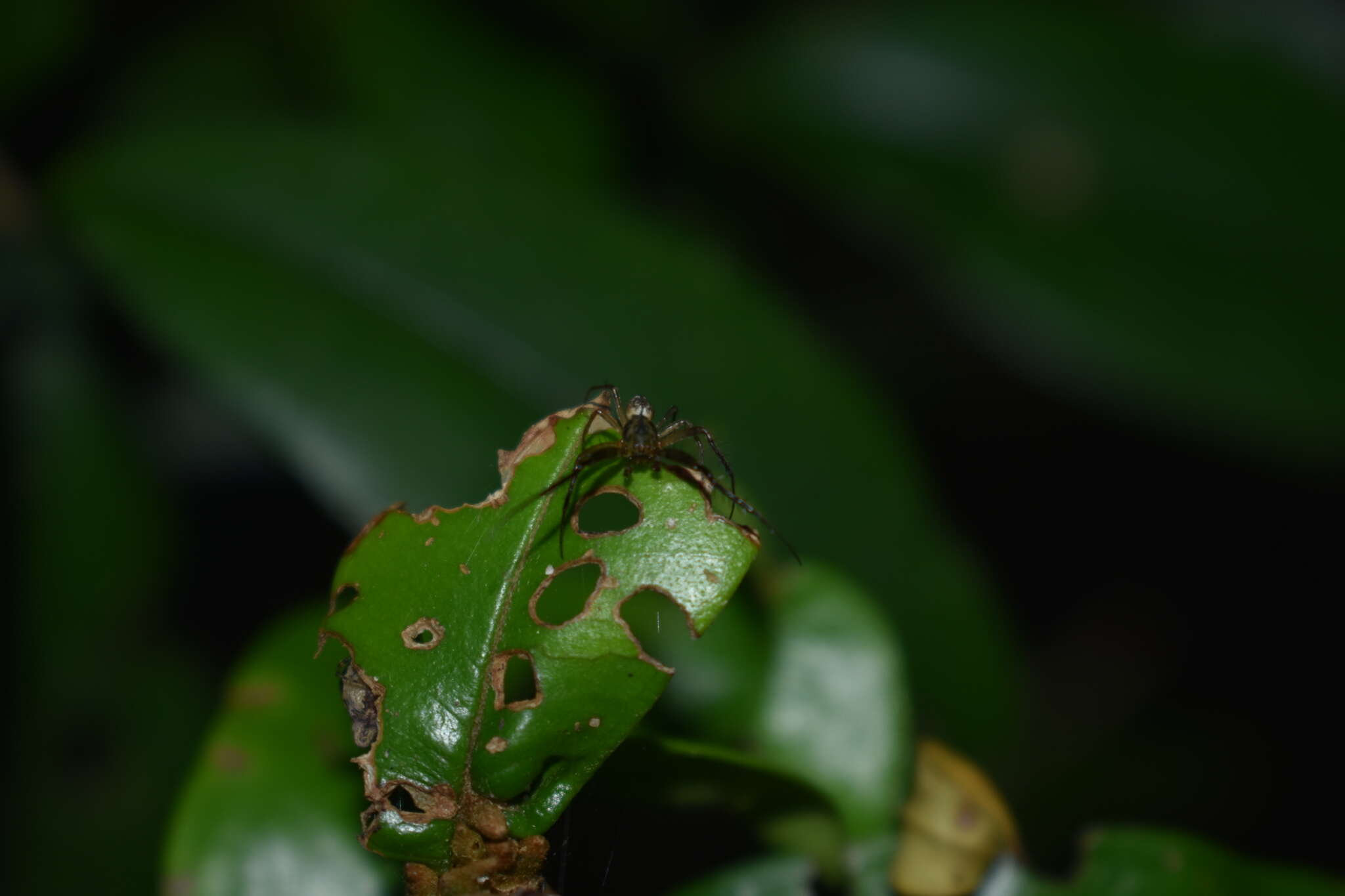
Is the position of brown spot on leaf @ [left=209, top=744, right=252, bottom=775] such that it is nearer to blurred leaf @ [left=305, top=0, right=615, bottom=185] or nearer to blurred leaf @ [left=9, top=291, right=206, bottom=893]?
blurred leaf @ [left=9, top=291, right=206, bottom=893]

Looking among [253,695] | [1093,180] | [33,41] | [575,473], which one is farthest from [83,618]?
[1093,180]

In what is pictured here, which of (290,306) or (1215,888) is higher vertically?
(290,306)

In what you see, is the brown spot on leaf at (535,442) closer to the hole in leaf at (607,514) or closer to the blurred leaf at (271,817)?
the hole in leaf at (607,514)

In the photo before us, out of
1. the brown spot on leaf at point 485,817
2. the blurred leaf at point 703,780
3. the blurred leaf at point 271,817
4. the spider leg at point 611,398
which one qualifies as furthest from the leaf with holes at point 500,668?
the spider leg at point 611,398

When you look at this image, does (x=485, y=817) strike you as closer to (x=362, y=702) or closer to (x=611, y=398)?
(x=362, y=702)

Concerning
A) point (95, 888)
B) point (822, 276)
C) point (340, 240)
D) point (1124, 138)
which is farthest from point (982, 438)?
point (95, 888)

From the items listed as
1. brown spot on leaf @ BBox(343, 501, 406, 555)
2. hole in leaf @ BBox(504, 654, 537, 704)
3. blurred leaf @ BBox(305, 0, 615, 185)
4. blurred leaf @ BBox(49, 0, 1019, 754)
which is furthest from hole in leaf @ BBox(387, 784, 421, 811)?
blurred leaf @ BBox(305, 0, 615, 185)

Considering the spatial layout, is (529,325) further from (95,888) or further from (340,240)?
(95,888)
